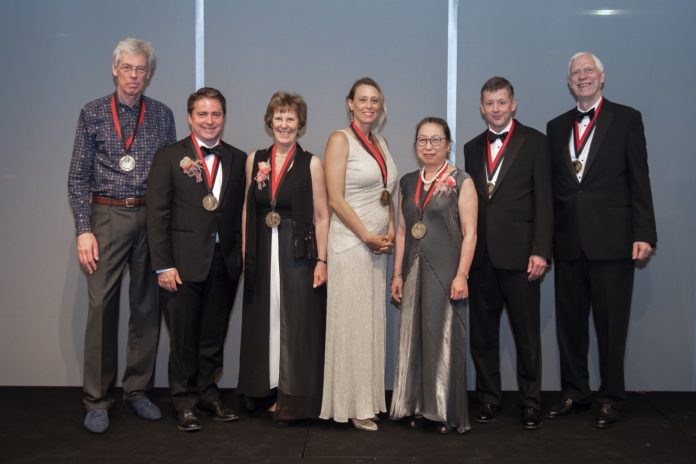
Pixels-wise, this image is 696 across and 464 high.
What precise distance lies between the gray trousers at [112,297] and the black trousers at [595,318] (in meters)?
2.26

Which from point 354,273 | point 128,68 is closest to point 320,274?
point 354,273

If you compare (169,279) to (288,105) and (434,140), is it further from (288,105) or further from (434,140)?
(434,140)

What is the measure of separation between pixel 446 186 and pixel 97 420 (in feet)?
7.03

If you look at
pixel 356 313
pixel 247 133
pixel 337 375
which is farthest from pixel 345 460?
pixel 247 133

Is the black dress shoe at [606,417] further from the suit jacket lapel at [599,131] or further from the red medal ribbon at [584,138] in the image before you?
the red medal ribbon at [584,138]

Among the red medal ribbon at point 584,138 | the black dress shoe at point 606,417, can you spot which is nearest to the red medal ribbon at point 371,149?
the red medal ribbon at point 584,138

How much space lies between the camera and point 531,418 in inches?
142

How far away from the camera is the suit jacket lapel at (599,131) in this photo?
3645mm

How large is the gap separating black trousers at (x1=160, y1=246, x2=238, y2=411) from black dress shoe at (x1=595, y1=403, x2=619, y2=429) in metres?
2.04

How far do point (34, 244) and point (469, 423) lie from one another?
2.97m

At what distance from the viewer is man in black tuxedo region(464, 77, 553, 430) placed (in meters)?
3.58

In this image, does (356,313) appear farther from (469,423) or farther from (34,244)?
(34,244)

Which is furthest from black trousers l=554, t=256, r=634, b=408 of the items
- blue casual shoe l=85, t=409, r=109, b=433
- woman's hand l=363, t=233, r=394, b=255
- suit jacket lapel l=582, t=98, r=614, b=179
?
blue casual shoe l=85, t=409, r=109, b=433

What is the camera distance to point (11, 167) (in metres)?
4.46
